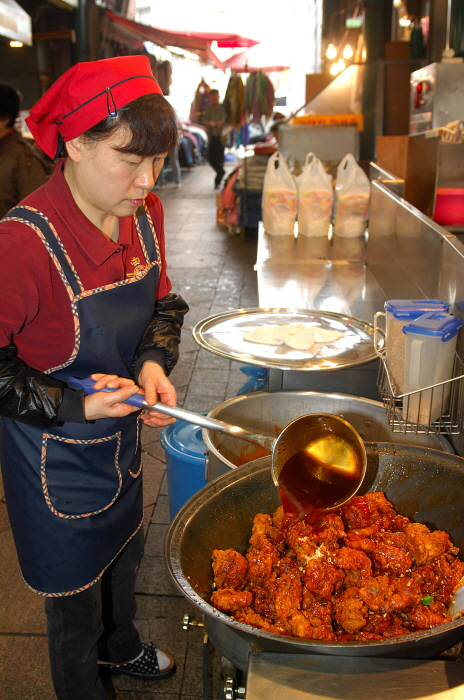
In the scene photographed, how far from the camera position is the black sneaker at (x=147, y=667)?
85.9 inches

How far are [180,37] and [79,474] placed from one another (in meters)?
15.2

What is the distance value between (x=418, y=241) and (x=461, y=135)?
1.72 m

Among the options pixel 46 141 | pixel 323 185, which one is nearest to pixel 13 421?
pixel 46 141

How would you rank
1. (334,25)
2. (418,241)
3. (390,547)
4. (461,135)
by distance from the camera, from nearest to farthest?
(390,547) < (418,241) < (461,135) < (334,25)

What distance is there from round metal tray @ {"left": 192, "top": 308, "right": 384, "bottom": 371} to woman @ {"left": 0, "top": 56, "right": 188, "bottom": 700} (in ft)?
1.38

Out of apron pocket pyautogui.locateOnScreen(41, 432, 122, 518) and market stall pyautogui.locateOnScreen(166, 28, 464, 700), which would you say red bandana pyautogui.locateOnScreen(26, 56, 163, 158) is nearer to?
apron pocket pyautogui.locateOnScreen(41, 432, 122, 518)

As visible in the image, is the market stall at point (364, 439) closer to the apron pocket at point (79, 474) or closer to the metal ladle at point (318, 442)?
the metal ladle at point (318, 442)

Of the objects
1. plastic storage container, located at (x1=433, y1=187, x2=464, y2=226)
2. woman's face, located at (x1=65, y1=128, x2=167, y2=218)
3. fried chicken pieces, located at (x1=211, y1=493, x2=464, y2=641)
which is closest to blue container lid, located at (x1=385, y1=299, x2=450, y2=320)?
fried chicken pieces, located at (x1=211, y1=493, x2=464, y2=641)

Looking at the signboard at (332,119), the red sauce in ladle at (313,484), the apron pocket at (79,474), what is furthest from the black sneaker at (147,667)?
the signboard at (332,119)

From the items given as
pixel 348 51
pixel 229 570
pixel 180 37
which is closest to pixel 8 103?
pixel 229 570

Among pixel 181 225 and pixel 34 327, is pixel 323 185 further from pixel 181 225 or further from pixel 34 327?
pixel 181 225

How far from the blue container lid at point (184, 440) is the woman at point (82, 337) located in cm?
54

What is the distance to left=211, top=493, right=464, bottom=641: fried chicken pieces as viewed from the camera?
119cm

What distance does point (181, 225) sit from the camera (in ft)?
32.2
